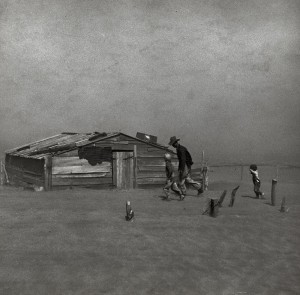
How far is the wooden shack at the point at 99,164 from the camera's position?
1881 cm

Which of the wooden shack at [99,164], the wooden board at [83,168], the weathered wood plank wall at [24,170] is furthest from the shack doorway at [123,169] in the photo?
the weathered wood plank wall at [24,170]

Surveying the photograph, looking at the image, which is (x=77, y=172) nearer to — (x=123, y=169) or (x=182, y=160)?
(x=123, y=169)

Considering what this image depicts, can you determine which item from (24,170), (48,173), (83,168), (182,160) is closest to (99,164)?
(83,168)

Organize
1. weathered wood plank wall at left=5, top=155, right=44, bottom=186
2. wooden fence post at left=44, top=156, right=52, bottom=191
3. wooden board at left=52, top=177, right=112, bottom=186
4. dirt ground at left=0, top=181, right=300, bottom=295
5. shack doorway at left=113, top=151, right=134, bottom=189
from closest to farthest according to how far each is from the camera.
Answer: dirt ground at left=0, top=181, right=300, bottom=295, wooden fence post at left=44, top=156, right=52, bottom=191, wooden board at left=52, top=177, right=112, bottom=186, weathered wood plank wall at left=5, top=155, right=44, bottom=186, shack doorway at left=113, top=151, right=134, bottom=189

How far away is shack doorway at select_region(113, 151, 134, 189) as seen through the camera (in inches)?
786

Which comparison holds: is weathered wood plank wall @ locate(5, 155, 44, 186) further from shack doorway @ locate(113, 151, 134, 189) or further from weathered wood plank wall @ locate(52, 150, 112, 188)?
shack doorway @ locate(113, 151, 134, 189)

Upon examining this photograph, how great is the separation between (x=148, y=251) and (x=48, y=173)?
12.1m

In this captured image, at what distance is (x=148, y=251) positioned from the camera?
24.7ft

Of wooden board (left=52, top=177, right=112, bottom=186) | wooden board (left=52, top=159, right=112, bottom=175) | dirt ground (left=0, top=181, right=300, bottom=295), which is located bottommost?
dirt ground (left=0, top=181, right=300, bottom=295)

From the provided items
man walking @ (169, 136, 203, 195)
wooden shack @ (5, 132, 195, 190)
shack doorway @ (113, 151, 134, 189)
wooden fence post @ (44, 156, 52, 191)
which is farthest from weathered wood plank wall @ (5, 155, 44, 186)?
man walking @ (169, 136, 203, 195)

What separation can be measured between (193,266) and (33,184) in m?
15.2

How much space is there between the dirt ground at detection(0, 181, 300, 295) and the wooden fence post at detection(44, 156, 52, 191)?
6.09 meters

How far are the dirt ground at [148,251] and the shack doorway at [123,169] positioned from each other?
24.4 ft

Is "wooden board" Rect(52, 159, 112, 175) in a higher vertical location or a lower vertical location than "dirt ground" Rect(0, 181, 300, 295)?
higher
